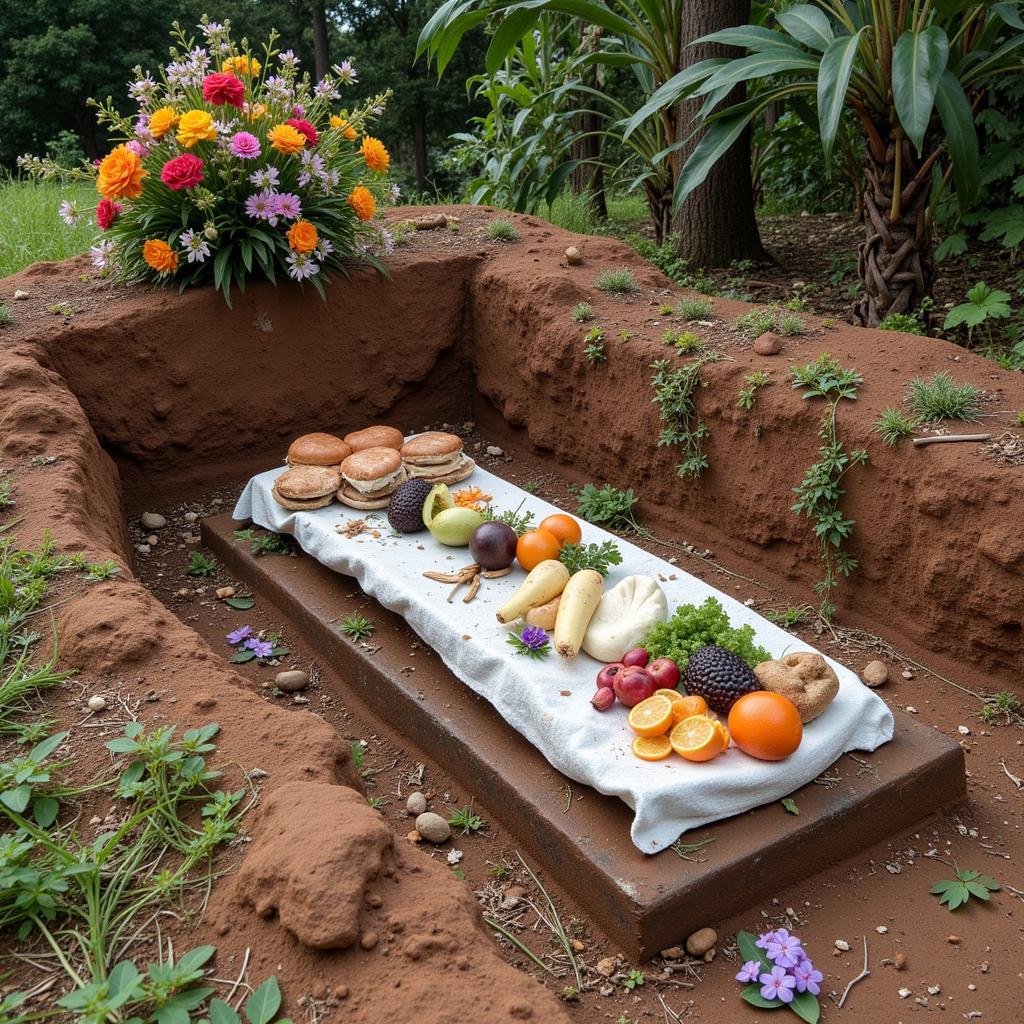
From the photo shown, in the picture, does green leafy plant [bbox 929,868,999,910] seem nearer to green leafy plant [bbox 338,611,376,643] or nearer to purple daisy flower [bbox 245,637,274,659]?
green leafy plant [bbox 338,611,376,643]

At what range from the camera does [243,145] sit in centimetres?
448

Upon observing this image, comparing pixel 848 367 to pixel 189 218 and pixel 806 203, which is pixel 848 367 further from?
pixel 806 203

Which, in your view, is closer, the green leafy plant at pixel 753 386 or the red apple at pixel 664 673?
the red apple at pixel 664 673

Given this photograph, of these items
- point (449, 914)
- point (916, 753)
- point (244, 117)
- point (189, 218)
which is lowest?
point (916, 753)

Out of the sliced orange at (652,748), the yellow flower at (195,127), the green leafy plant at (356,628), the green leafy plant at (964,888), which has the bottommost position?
the green leafy plant at (964,888)

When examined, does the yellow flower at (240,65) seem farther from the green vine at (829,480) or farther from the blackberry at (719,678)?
the blackberry at (719,678)

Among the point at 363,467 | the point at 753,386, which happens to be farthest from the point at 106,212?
the point at 753,386

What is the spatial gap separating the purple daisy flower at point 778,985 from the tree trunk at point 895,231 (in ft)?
10.9

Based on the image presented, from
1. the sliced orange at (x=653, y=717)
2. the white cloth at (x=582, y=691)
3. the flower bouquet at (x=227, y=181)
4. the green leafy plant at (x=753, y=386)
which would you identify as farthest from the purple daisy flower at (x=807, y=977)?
the flower bouquet at (x=227, y=181)

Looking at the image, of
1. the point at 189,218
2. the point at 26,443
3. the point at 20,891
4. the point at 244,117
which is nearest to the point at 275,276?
the point at 189,218

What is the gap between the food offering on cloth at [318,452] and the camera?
4238 mm

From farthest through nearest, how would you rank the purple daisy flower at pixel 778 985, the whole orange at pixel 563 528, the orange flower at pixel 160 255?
the orange flower at pixel 160 255, the whole orange at pixel 563 528, the purple daisy flower at pixel 778 985

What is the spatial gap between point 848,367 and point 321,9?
48.7 ft

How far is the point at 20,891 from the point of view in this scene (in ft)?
6.13
